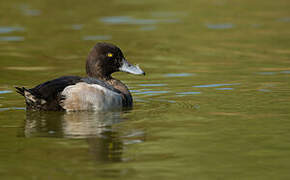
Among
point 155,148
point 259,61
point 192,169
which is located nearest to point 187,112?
point 155,148

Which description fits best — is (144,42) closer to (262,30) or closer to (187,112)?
(262,30)

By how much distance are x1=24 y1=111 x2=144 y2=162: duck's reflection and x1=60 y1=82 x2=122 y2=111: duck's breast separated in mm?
115

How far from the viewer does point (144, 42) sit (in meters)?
18.1

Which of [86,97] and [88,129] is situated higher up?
[86,97]

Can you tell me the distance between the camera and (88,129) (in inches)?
317

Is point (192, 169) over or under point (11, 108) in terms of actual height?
under

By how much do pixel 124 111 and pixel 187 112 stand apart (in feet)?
3.01

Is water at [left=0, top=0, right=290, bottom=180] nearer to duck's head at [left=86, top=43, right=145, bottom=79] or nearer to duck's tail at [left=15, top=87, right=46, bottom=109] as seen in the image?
duck's tail at [left=15, top=87, right=46, bottom=109]

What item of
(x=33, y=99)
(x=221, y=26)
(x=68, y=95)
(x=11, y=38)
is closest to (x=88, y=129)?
(x=68, y=95)

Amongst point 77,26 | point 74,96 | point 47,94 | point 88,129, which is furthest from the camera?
point 77,26

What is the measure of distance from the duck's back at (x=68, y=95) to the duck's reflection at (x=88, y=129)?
12 centimetres

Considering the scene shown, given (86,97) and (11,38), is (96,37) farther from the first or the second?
(86,97)

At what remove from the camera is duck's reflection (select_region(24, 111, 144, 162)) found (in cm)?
707

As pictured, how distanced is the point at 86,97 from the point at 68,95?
27 centimetres
